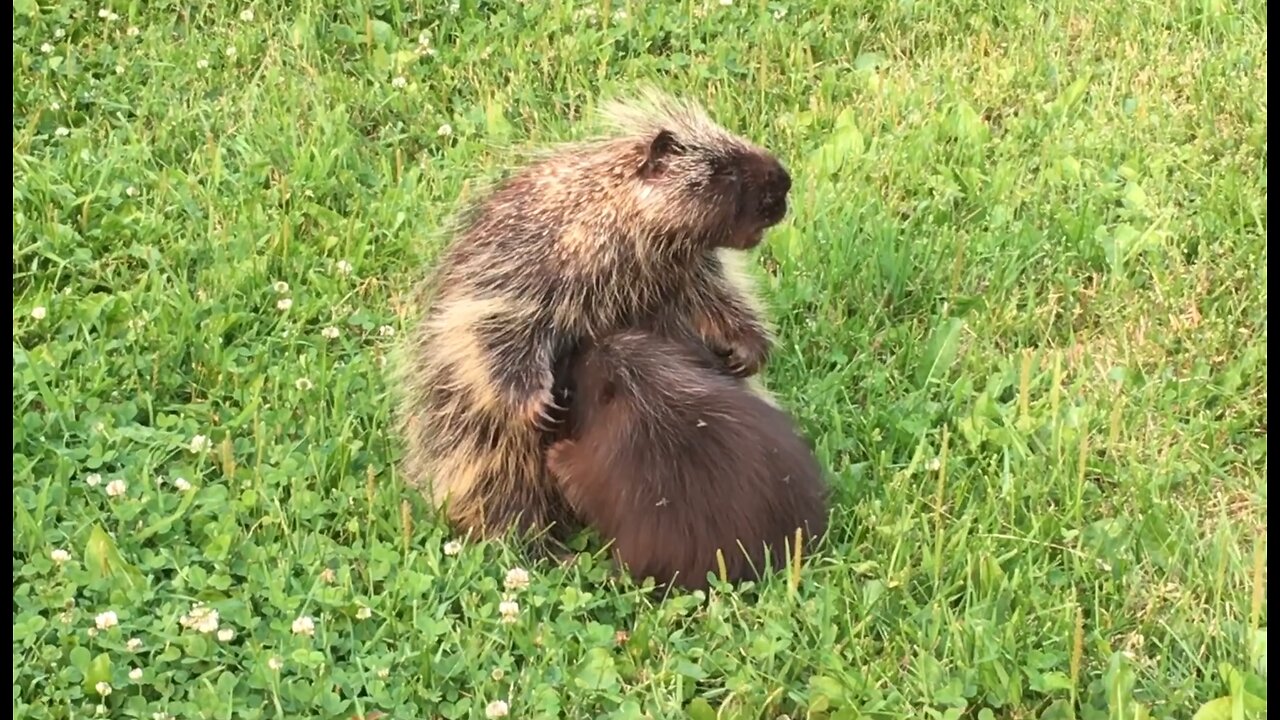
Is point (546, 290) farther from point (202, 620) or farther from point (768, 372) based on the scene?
point (202, 620)

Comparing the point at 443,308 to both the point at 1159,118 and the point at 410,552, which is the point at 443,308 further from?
the point at 1159,118

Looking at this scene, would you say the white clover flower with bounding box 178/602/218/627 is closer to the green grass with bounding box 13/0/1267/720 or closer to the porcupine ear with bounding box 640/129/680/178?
the green grass with bounding box 13/0/1267/720

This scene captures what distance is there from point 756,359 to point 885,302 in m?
0.66

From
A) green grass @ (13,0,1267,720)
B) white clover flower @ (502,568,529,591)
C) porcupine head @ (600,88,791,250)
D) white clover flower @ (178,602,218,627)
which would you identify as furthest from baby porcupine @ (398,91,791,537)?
white clover flower @ (178,602,218,627)

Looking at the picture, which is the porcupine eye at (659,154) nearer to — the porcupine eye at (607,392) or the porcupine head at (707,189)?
the porcupine head at (707,189)

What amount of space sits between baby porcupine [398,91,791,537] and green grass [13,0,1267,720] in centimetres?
14

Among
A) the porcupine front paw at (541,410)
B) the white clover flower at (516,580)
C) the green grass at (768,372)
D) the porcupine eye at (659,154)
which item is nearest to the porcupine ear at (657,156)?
the porcupine eye at (659,154)

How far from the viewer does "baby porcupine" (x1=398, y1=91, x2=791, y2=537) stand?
3.33 meters

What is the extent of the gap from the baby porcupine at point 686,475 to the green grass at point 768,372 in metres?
0.09

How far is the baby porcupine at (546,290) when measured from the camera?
3334 millimetres

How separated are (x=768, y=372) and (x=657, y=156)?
0.78 meters

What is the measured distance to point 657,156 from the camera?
3389mm

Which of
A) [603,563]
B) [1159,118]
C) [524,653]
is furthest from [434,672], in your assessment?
[1159,118]

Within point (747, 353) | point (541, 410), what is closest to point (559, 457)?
point (541, 410)
